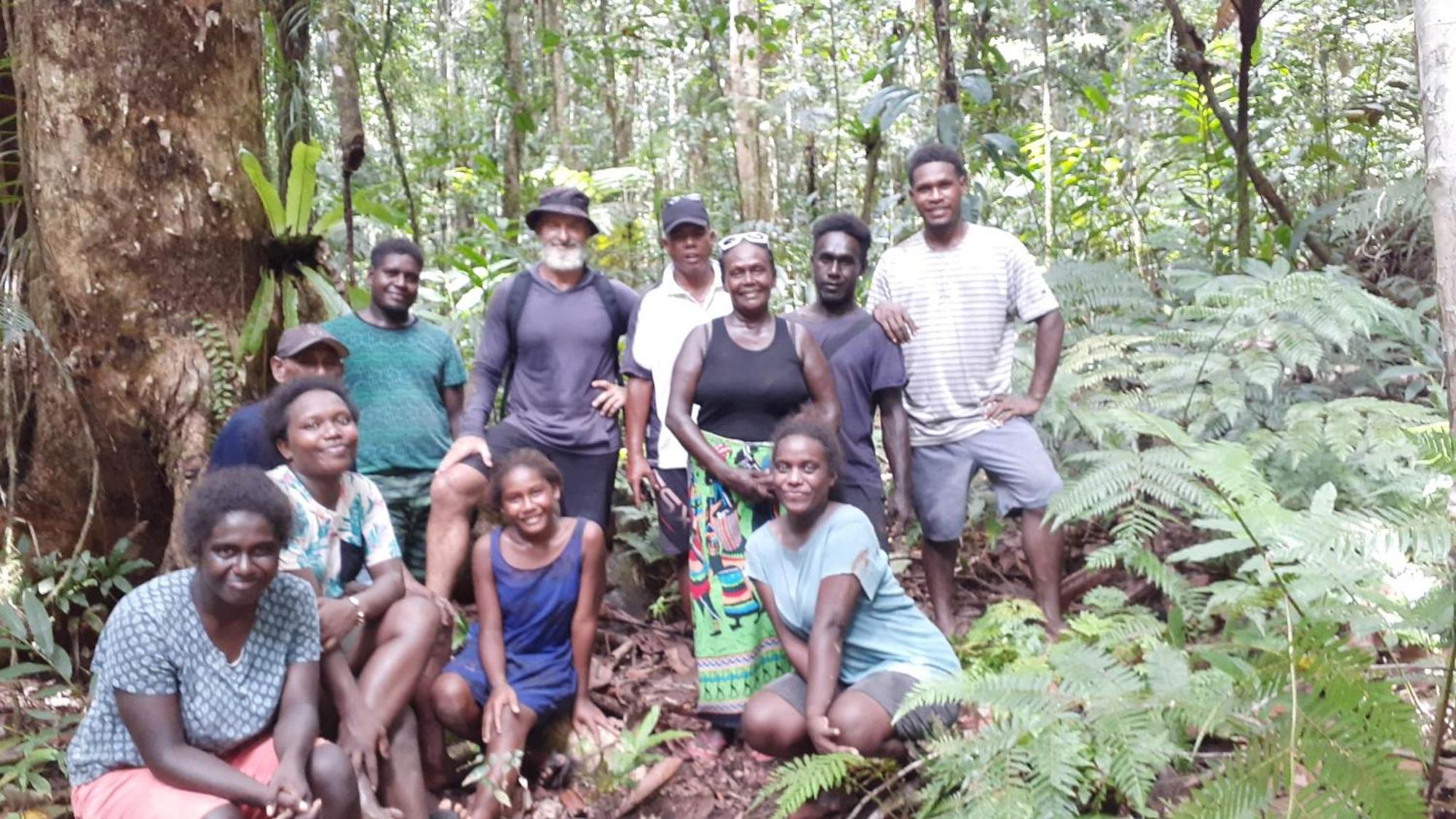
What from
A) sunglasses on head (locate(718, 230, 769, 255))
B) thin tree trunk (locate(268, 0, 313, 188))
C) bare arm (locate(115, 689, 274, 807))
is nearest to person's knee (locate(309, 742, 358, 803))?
bare arm (locate(115, 689, 274, 807))

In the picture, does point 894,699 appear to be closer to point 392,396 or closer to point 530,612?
point 530,612

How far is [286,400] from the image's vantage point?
376 centimetres

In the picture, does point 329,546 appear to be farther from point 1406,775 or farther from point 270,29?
point 270,29

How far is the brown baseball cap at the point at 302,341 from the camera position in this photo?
4289 mm

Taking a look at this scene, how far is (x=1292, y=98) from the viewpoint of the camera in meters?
8.26

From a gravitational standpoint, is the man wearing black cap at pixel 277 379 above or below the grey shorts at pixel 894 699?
above

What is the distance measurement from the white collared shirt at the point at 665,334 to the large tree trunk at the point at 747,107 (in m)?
5.09

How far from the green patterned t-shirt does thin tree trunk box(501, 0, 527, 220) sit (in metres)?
5.62

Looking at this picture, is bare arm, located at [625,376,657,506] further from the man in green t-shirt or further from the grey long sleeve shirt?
the man in green t-shirt

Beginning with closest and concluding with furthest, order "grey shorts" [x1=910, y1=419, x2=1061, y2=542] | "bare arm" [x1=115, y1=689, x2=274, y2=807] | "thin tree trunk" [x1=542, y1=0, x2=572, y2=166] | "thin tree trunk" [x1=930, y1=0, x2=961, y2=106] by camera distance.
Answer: "bare arm" [x1=115, y1=689, x2=274, y2=807] < "grey shorts" [x1=910, y1=419, x2=1061, y2=542] < "thin tree trunk" [x1=930, y1=0, x2=961, y2=106] < "thin tree trunk" [x1=542, y1=0, x2=572, y2=166]

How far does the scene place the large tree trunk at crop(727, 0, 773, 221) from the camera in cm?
998

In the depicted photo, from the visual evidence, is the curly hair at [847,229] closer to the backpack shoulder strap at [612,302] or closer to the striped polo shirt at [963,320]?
the striped polo shirt at [963,320]

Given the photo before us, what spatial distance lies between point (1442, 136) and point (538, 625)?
3066 millimetres

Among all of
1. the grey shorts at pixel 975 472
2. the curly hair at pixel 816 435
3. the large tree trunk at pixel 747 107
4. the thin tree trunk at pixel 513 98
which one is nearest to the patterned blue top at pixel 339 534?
the curly hair at pixel 816 435
